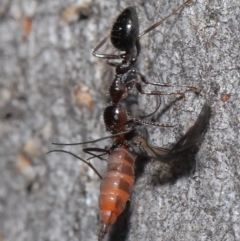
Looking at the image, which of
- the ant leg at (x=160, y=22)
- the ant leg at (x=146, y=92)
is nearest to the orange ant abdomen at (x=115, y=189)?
the ant leg at (x=146, y=92)

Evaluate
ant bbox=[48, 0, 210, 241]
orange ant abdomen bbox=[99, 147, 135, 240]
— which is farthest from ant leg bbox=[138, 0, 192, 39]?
orange ant abdomen bbox=[99, 147, 135, 240]

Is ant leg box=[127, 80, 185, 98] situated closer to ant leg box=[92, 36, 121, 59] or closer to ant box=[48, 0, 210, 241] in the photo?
ant box=[48, 0, 210, 241]

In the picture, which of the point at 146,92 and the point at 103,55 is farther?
the point at 103,55

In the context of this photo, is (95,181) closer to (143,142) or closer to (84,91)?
(84,91)

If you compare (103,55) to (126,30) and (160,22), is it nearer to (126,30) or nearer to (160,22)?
(126,30)

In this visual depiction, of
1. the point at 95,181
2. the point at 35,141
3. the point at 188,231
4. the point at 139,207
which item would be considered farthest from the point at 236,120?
the point at 35,141

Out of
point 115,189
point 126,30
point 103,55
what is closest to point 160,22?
point 126,30

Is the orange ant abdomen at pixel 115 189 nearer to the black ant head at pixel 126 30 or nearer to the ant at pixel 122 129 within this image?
the ant at pixel 122 129
